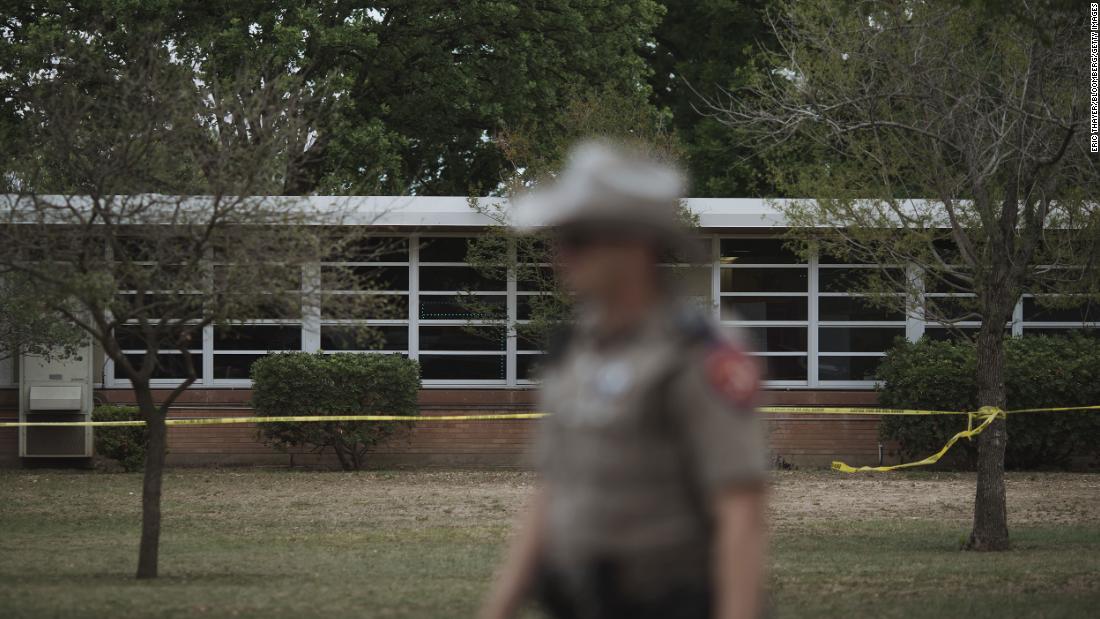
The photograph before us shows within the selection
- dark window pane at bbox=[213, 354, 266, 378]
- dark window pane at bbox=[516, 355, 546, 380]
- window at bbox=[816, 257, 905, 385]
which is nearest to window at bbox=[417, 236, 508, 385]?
dark window pane at bbox=[516, 355, 546, 380]

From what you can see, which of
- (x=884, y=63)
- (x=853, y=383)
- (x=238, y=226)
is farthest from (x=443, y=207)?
(x=238, y=226)

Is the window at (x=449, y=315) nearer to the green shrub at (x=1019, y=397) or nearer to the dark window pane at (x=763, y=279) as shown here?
the dark window pane at (x=763, y=279)

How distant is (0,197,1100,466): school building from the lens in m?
23.6

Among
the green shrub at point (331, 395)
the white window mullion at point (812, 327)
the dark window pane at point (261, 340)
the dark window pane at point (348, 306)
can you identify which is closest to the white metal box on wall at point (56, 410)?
the dark window pane at point (261, 340)

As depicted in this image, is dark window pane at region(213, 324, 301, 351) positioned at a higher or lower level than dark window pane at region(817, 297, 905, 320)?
lower

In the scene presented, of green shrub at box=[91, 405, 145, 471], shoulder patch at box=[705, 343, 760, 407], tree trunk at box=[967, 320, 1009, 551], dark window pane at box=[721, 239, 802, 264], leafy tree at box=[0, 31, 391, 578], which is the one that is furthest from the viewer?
dark window pane at box=[721, 239, 802, 264]

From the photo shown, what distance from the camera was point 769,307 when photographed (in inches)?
974

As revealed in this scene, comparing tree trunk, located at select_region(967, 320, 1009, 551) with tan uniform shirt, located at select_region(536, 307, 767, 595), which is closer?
tan uniform shirt, located at select_region(536, 307, 767, 595)

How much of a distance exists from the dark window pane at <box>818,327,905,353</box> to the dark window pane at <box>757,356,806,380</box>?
48 centimetres

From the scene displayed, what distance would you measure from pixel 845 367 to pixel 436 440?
7029 mm

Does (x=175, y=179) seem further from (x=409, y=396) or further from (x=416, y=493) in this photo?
(x=409, y=396)

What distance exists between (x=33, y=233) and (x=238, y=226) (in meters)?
1.55

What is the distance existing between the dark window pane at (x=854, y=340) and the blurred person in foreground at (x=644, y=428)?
22333 millimetres

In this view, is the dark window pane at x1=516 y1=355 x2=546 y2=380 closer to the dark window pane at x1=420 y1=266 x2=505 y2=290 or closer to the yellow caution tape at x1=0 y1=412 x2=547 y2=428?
the yellow caution tape at x1=0 y1=412 x2=547 y2=428
